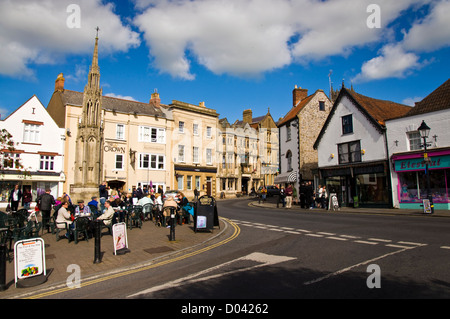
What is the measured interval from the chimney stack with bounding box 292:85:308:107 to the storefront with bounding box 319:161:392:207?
12396 millimetres

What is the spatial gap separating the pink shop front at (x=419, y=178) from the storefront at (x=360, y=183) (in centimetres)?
98

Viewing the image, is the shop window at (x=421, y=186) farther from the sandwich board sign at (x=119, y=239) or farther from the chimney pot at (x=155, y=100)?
the chimney pot at (x=155, y=100)

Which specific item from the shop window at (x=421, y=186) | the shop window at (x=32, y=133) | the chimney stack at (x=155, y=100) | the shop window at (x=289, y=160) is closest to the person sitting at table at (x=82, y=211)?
Result: the shop window at (x=421, y=186)

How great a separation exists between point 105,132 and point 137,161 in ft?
16.2

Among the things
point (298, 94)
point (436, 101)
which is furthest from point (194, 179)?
point (436, 101)

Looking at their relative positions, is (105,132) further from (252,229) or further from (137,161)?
(252,229)

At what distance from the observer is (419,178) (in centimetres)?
2125

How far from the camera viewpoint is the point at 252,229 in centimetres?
1330

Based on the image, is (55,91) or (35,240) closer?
(35,240)

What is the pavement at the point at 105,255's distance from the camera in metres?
6.51

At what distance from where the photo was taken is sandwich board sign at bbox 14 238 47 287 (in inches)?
253

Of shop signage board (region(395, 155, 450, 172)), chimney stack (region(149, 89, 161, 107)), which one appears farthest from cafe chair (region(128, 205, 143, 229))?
chimney stack (region(149, 89, 161, 107))
